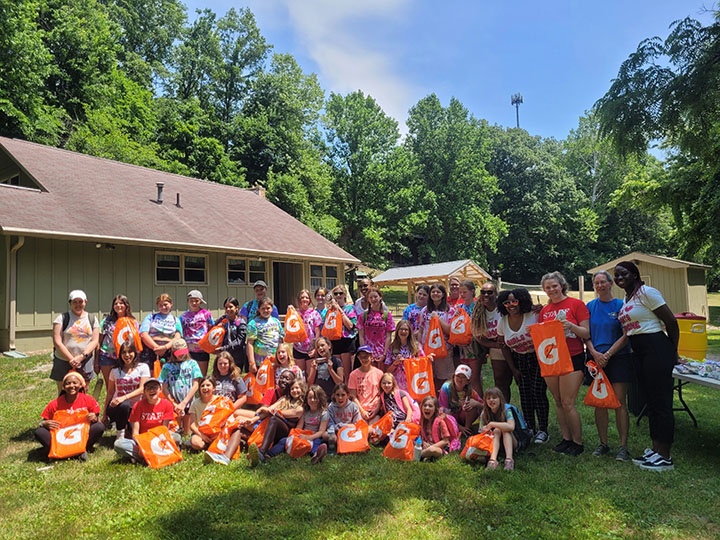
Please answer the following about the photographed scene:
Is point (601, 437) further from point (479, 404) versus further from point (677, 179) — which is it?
point (677, 179)

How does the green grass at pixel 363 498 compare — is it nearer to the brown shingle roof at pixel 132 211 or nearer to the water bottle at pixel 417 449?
the water bottle at pixel 417 449

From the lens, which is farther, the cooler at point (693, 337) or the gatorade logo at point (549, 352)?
the cooler at point (693, 337)

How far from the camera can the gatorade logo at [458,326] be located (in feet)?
16.8

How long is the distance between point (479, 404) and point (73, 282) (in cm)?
994

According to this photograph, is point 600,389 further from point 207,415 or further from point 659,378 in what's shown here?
point 207,415

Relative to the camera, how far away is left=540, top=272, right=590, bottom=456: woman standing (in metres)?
4.17

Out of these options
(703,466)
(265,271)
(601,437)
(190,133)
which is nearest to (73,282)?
(265,271)

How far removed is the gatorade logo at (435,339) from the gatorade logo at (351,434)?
4.25 feet

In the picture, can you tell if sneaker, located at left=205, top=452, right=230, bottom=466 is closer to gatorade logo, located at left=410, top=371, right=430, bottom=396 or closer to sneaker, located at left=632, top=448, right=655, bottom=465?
gatorade logo, located at left=410, top=371, right=430, bottom=396

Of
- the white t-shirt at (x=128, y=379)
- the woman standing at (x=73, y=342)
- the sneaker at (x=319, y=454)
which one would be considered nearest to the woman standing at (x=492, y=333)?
the sneaker at (x=319, y=454)

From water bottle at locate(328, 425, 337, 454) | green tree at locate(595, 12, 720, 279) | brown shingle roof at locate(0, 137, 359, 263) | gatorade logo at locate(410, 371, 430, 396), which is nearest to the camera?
water bottle at locate(328, 425, 337, 454)

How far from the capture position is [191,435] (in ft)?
15.3

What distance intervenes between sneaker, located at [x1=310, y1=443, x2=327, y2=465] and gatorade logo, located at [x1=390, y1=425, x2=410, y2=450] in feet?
2.07

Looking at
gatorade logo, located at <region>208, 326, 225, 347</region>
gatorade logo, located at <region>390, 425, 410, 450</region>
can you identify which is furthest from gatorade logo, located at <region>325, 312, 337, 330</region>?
gatorade logo, located at <region>390, 425, 410, 450</region>
